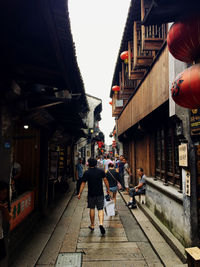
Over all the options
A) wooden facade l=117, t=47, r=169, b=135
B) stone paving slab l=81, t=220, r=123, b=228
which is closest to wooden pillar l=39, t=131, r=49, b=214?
stone paving slab l=81, t=220, r=123, b=228

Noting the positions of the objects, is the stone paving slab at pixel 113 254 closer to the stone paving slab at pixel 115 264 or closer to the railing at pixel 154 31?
the stone paving slab at pixel 115 264

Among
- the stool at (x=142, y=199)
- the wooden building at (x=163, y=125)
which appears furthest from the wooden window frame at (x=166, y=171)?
the stool at (x=142, y=199)

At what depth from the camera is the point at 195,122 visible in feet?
14.3

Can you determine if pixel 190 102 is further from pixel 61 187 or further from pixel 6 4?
pixel 61 187

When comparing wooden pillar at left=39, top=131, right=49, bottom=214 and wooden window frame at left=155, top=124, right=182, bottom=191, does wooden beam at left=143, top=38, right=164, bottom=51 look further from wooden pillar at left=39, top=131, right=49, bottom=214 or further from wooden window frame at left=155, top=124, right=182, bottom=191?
wooden pillar at left=39, top=131, right=49, bottom=214

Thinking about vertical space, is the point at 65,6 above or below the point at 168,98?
above

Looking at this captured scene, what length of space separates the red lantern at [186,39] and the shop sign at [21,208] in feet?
17.2

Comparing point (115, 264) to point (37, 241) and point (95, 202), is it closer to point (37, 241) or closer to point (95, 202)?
point (95, 202)

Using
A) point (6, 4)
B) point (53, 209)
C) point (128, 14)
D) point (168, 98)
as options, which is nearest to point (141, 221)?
point (53, 209)

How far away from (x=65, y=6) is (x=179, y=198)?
4.91 m

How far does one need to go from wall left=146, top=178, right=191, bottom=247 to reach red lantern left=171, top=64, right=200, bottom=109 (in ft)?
9.15

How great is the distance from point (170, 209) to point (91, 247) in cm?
250

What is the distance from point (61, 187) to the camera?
41.4 ft

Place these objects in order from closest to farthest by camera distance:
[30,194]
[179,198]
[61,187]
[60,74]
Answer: [60,74] < [179,198] < [30,194] < [61,187]
